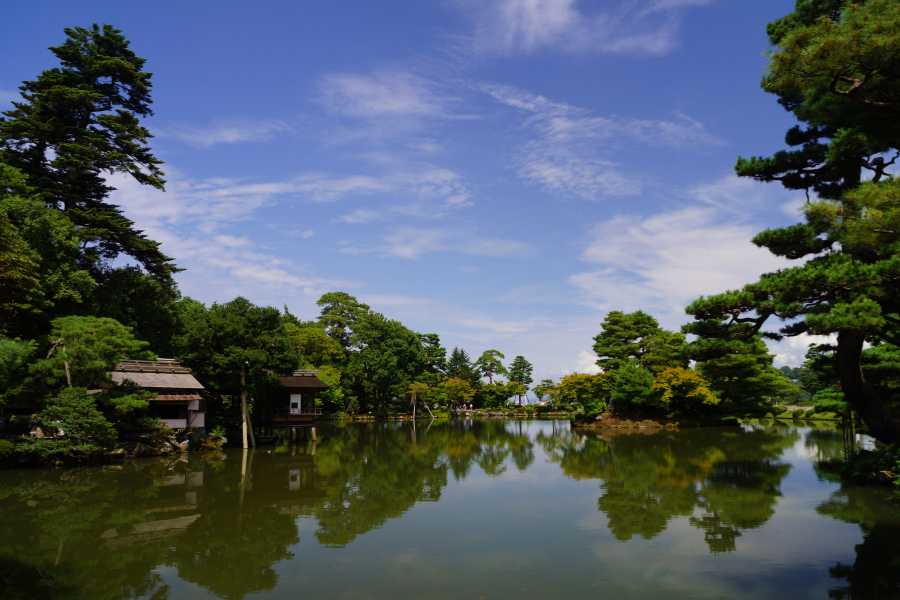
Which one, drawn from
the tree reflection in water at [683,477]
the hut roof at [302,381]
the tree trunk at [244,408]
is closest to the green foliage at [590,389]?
the tree reflection in water at [683,477]

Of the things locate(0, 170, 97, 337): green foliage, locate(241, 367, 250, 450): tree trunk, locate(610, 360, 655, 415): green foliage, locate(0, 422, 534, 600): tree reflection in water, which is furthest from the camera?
locate(610, 360, 655, 415): green foliage

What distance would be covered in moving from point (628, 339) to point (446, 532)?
120 feet

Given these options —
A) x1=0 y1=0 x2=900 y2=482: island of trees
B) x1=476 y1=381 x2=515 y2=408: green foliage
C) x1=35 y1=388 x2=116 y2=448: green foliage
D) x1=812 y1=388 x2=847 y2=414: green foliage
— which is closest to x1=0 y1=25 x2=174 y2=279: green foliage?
x1=0 y1=0 x2=900 y2=482: island of trees

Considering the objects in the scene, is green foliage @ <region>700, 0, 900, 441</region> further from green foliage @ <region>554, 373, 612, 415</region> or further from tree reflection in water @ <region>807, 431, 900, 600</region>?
green foliage @ <region>554, 373, 612, 415</region>

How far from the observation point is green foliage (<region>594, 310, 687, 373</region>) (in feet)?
140

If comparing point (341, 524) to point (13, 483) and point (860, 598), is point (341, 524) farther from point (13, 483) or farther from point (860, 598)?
point (13, 483)

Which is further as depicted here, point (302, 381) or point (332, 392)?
point (332, 392)

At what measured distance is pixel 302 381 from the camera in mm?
33750

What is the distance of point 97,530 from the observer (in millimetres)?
11008

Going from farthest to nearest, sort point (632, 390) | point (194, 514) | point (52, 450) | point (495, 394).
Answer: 1. point (495, 394)
2. point (632, 390)
3. point (52, 450)
4. point (194, 514)

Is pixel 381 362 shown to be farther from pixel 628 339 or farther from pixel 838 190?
pixel 838 190

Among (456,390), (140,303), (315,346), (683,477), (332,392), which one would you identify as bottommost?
(683,477)

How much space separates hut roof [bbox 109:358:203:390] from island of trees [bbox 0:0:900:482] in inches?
48.8

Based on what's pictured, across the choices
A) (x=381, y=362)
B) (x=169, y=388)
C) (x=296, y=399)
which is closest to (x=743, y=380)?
(x=381, y=362)
